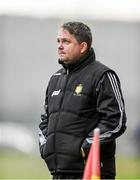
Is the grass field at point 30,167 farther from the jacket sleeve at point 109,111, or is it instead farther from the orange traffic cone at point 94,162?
the orange traffic cone at point 94,162

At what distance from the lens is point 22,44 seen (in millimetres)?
13203

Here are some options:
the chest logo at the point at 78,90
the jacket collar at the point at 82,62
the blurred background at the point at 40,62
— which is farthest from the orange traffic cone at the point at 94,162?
the blurred background at the point at 40,62

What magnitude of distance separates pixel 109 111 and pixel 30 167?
7957 millimetres

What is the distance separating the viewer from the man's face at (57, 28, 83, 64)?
16.6ft

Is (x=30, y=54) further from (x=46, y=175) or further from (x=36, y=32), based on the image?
(x=46, y=175)

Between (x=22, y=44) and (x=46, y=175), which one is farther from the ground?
(x=22, y=44)

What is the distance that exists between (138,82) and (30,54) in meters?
1.80

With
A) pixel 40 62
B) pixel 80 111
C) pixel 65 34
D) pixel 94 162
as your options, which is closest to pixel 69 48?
pixel 65 34

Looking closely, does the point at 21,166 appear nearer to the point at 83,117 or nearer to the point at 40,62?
the point at 40,62

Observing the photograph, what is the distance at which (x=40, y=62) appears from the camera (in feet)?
43.2

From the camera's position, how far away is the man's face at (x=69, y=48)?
5055mm

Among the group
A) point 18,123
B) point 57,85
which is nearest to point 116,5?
point 18,123

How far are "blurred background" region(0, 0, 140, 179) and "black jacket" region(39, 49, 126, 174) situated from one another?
742 centimetres

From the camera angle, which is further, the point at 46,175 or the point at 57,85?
the point at 46,175
